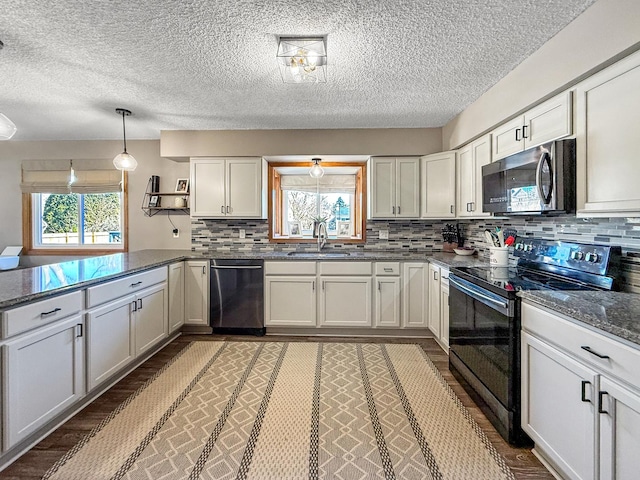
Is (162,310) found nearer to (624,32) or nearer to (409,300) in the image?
(409,300)

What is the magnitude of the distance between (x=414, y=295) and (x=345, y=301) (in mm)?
735

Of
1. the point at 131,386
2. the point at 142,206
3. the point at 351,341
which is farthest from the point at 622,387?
the point at 142,206

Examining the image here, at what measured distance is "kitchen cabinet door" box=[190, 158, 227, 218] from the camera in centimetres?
381

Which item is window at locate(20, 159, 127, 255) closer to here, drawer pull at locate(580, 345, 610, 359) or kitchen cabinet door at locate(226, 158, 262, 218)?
kitchen cabinet door at locate(226, 158, 262, 218)

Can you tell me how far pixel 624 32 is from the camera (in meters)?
1.45

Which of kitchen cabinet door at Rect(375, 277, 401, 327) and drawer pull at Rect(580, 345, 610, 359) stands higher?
drawer pull at Rect(580, 345, 610, 359)

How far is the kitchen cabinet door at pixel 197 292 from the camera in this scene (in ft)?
11.8

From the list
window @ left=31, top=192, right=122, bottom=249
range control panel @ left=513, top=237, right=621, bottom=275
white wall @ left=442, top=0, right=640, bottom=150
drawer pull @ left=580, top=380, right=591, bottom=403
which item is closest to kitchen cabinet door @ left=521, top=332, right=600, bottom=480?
drawer pull @ left=580, top=380, right=591, bottom=403

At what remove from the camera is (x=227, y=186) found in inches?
150

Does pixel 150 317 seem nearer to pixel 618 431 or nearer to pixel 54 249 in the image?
pixel 54 249

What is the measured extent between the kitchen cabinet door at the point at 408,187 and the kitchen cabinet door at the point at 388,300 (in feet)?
2.60

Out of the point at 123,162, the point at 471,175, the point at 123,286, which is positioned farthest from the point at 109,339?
the point at 471,175

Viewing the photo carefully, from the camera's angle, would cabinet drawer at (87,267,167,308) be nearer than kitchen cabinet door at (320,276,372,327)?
Yes

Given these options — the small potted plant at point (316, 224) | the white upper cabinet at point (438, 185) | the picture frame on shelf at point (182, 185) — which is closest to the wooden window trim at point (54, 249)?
the picture frame on shelf at point (182, 185)
